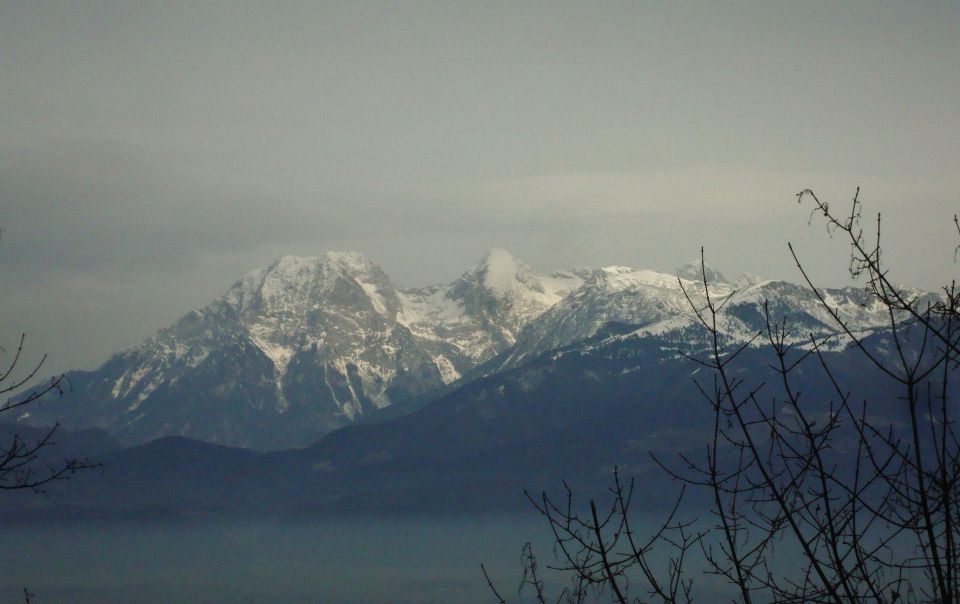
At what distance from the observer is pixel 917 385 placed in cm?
884

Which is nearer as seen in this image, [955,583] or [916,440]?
[916,440]

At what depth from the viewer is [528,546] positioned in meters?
16.6

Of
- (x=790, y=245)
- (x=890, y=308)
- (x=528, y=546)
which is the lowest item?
(x=528, y=546)

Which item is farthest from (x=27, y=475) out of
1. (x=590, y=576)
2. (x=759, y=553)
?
(x=759, y=553)

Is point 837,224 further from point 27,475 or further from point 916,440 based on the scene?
point 27,475

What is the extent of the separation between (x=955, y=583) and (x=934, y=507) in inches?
25.8

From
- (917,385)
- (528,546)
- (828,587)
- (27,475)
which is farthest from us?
(528,546)

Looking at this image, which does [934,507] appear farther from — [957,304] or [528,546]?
[528,546]

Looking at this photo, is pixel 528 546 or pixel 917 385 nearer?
pixel 917 385

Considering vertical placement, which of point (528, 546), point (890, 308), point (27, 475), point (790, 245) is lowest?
point (528, 546)

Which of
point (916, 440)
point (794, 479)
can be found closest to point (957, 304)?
point (916, 440)

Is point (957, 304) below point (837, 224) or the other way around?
below

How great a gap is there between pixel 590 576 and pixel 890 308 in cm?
329

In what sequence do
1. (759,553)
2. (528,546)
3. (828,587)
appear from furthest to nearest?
(528,546) < (759,553) < (828,587)
